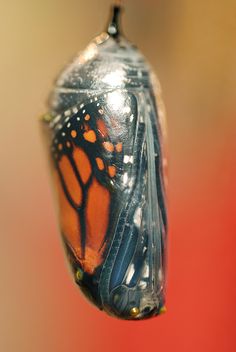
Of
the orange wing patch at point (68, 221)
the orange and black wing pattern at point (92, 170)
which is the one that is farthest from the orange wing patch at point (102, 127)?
the orange wing patch at point (68, 221)

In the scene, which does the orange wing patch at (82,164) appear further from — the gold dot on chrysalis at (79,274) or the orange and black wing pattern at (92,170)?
the gold dot on chrysalis at (79,274)

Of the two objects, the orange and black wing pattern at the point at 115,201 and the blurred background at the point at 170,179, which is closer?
the orange and black wing pattern at the point at 115,201

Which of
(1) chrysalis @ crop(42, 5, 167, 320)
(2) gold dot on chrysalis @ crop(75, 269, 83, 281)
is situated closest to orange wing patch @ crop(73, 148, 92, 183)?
(1) chrysalis @ crop(42, 5, 167, 320)

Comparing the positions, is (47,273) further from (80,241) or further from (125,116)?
(125,116)

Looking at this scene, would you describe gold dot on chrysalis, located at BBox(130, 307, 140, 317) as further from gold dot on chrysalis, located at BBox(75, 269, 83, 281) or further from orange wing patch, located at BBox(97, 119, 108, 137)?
orange wing patch, located at BBox(97, 119, 108, 137)

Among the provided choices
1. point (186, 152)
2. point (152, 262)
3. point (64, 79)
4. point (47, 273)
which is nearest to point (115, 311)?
point (152, 262)

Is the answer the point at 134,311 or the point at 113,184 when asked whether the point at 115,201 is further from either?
the point at 134,311
